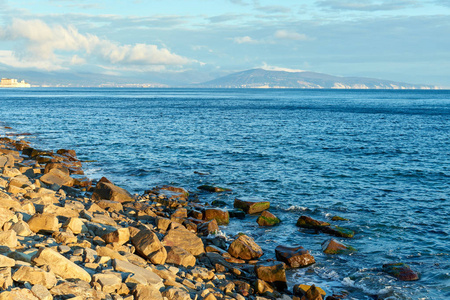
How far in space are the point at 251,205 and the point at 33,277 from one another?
1465 cm

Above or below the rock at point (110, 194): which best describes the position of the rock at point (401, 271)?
below

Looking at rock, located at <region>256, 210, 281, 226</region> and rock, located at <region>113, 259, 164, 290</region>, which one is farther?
rock, located at <region>256, 210, 281, 226</region>

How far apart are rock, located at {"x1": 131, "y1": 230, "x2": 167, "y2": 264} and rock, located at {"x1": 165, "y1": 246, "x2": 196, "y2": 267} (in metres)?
0.49

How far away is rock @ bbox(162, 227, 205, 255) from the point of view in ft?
49.7

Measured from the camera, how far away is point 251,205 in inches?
870

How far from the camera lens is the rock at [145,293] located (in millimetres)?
9453

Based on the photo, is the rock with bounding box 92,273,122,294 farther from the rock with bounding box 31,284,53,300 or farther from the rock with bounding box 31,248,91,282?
the rock with bounding box 31,284,53,300

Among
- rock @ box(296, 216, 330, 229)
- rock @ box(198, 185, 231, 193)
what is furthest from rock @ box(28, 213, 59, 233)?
rock @ box(198, 185, 231, 193)

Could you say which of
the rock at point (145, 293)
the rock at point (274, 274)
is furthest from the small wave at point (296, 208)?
the rock at point (145, 293)

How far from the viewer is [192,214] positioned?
21.1 meters

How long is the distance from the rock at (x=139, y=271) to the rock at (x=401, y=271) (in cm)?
919

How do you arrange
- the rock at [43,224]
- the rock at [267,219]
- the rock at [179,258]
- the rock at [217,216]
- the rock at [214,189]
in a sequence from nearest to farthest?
1. the rock at [43,224]
2. the rock at [179,258]
3. the rock at [267,219]
4. the rock at [217,216]
5. the rock at [214,189]

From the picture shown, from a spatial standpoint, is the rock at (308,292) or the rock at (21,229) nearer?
the rock at (21,229)

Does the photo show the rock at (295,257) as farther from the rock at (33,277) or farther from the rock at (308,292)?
the rock at (33,277)
